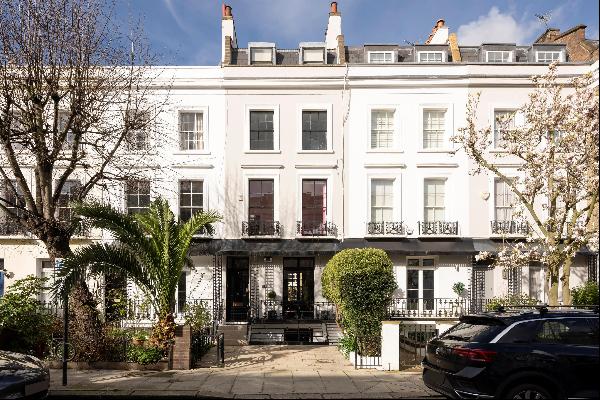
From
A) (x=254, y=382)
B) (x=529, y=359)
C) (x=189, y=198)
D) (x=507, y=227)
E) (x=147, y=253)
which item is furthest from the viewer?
(x=189, y=198)

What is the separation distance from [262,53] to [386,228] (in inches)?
378

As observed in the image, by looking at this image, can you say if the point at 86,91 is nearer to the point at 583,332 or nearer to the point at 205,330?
the point at 205,330

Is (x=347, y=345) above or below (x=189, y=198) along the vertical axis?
below

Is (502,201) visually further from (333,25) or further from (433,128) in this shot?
(333,25)

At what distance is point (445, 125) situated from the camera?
19.7 m

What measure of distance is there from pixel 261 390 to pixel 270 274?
9.42 meters

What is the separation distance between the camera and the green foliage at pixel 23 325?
38.8ft

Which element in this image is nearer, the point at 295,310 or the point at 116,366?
the point at 116,366

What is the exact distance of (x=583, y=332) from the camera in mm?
7242

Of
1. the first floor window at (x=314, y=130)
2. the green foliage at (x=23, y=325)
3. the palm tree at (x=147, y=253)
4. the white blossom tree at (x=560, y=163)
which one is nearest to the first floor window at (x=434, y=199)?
the first floor window at (x=314, y=130)

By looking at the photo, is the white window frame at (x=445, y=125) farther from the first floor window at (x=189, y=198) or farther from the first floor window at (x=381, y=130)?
the first floor window at (x=189, y=198)

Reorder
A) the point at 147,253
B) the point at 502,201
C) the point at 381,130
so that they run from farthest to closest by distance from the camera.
Answer: the point at 381,130 < the point at 502,201 < the point at 147,253

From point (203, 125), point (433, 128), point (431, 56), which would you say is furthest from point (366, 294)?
point (431, 56)

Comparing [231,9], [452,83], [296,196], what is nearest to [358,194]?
[296,196]
